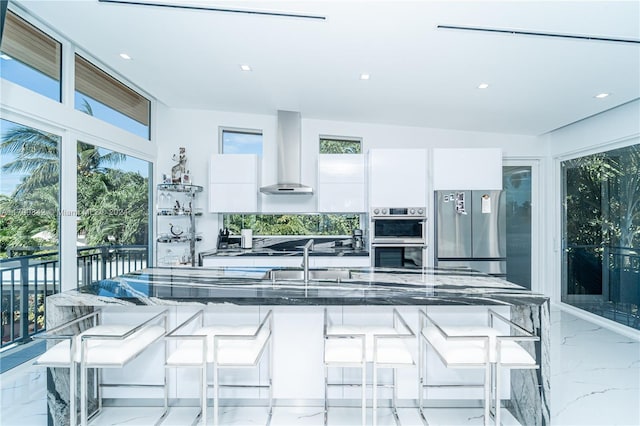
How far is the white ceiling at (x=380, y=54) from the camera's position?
2240 mm

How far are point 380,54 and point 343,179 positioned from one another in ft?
6.14

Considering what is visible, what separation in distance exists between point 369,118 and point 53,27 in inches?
136

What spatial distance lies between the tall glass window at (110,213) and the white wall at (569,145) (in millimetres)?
5700

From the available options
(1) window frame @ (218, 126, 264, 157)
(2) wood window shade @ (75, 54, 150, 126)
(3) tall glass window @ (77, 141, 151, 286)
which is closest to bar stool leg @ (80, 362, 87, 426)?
(3) tall glass window @ (77, 141, 151, 286)

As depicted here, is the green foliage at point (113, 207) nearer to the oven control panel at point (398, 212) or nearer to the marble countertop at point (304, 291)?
the marble countertop at point (304, 291)

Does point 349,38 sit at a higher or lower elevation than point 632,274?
higher

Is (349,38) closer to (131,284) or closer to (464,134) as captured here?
(131,284)

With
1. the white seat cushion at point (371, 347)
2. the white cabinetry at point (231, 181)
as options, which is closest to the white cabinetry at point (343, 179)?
the white cabinetry at point (231, 181)

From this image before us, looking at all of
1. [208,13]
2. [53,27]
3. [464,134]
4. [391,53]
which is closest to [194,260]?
[53,27]

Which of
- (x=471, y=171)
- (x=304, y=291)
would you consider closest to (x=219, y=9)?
(x=304, y=291)

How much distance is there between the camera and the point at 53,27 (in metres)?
2.86

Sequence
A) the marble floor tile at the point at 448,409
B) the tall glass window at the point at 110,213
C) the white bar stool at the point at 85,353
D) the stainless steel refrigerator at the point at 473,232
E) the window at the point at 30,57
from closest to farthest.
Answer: the white bar stool at the point at 85,353 < the marble floor tile at the point at 448,409 < the window at the point at 30,57 < the tall glass window at the point at 110,213 < the stainless steel refrigerator at the point at 473,232

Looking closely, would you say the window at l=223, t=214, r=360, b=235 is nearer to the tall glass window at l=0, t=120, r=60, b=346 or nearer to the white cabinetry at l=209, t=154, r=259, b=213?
the white cabinetry at l=209, t=154, r=259, b=213

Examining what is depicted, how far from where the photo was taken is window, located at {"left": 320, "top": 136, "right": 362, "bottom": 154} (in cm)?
502
